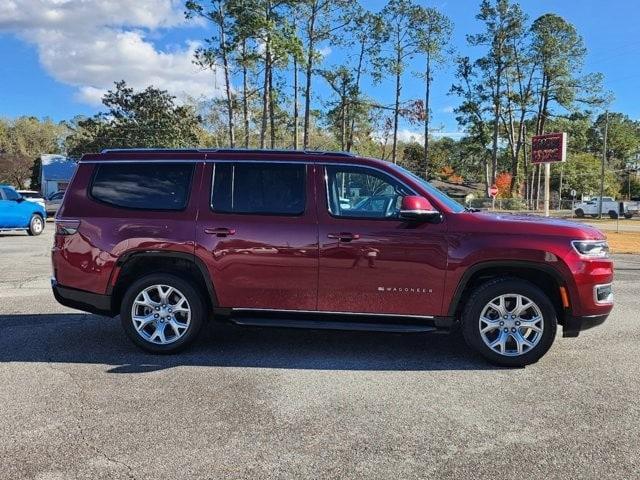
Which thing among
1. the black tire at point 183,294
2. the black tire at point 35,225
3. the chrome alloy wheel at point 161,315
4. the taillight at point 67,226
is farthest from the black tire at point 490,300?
the black tire at point 35,225

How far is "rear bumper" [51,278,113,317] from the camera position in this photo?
5508 millimetres

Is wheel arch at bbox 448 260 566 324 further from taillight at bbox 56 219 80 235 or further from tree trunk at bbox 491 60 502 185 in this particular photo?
A: tree trunk at bbox 491 60 502 185

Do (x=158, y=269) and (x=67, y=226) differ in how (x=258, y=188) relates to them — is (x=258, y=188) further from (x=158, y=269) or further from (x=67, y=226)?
(x=67, y=226)

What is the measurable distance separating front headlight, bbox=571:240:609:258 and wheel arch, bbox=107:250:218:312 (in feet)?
11.0

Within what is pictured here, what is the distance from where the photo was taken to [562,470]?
3320 mm

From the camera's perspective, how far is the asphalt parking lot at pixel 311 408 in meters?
3.38

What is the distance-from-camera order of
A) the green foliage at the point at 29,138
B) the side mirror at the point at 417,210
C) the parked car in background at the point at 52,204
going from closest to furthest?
the side mirror at the point at 417,210 → the parked car in background at the point at 52,204 → the green foliage at the point at 29,138

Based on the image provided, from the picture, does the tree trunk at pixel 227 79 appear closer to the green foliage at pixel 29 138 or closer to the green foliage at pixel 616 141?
the green foliage at pixel 29 138

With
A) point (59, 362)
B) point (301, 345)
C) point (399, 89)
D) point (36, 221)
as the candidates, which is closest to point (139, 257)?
point (59, 362)

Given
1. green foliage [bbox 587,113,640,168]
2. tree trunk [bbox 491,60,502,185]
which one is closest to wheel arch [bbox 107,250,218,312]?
tree trunk [bbox 491,60,502,185]

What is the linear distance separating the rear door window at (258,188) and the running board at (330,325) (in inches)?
39.9

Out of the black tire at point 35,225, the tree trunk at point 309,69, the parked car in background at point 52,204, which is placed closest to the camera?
the black tire at point 35,225

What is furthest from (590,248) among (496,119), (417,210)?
(496,119)

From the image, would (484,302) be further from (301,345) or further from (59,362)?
(59,362)
